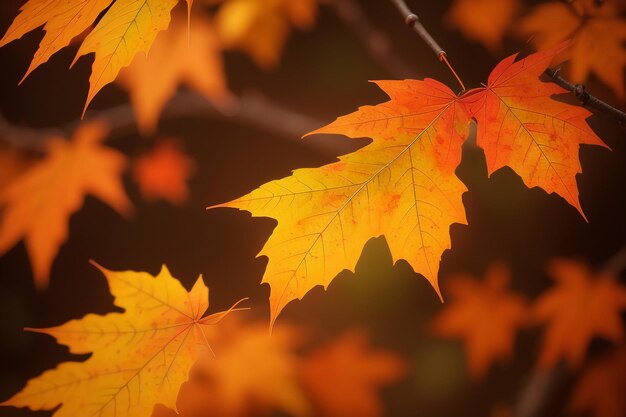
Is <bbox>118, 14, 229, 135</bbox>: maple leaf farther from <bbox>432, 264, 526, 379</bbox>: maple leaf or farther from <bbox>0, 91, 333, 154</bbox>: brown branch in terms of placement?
<bbox>432, 264, 526, 379</bbox>: maple leaf

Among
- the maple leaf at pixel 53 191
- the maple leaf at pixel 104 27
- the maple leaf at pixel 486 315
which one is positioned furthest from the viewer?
the maple leaf at pixel 486 315

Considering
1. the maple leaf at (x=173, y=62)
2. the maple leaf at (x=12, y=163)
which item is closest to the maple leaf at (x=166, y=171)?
the maple leaf at (x=12, y=163)

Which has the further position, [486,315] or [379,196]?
[486,315]

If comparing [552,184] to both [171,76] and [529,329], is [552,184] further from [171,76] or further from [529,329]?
[529,329]

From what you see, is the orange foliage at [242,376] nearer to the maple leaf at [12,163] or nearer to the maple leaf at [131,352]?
the maple leaf at [131,352]

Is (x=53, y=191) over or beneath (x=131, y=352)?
over

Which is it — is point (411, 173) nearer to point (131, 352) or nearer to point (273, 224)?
point (131, 352)

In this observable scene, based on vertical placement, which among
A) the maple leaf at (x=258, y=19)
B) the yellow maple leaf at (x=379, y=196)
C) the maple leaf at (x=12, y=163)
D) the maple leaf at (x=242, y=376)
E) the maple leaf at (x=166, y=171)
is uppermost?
the maple leaf at (x=12, y=163)

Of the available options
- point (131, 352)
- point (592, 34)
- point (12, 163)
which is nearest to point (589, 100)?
point (592, 34)
